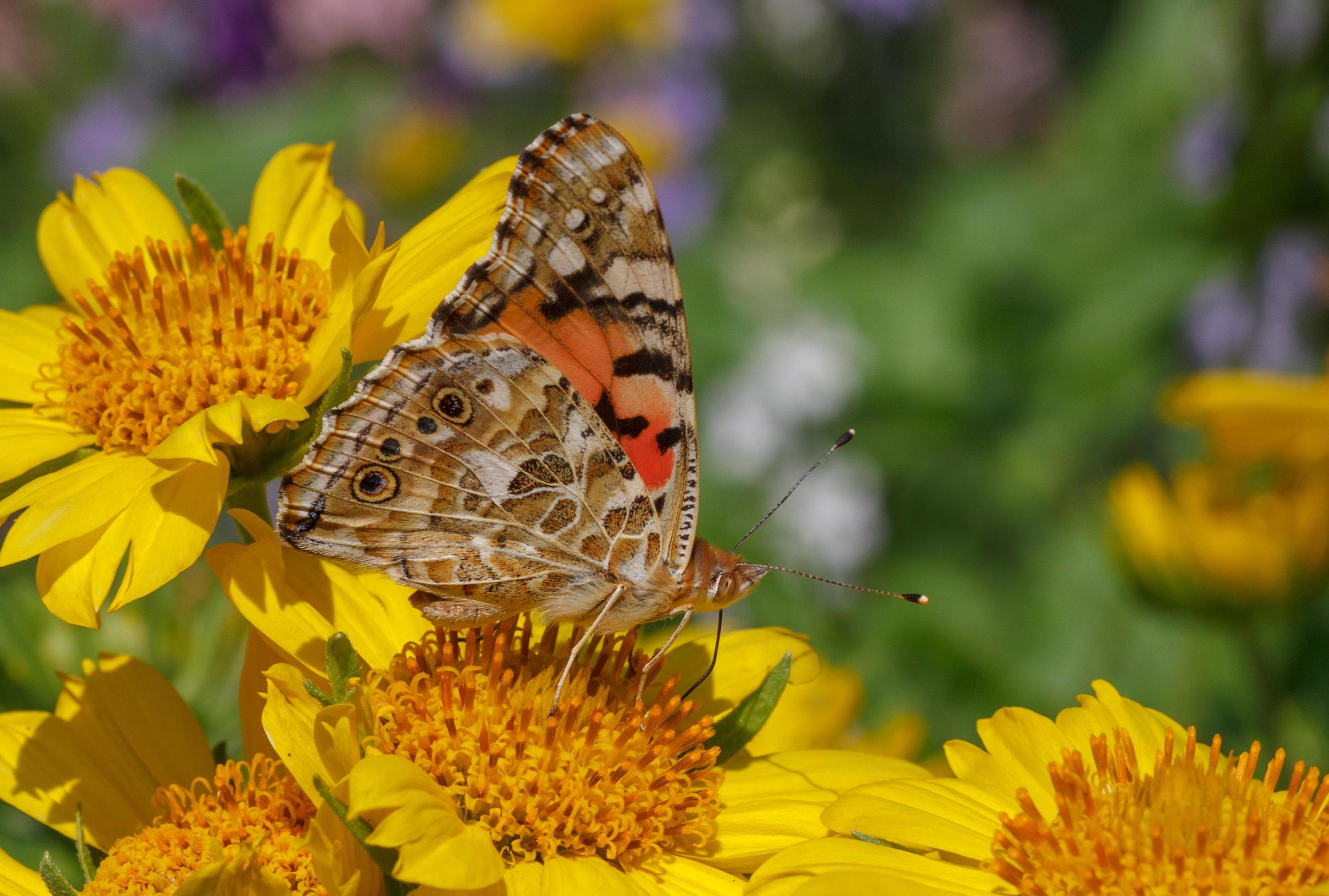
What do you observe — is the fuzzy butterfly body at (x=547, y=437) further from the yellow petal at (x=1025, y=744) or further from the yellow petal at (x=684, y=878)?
the yellow petal at (x=1025, y=744)

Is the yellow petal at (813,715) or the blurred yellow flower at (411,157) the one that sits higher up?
the blurred yellow flower at (411,157)

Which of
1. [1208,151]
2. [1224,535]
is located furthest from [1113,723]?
[1208,151]

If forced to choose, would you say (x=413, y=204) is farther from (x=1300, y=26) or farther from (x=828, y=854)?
(x=828, y=854)

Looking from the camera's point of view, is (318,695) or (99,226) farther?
(99,226)

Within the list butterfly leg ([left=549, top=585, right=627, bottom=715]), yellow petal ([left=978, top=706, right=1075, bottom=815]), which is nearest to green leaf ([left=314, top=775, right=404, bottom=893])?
butterfly leg ([left=549, top=585, right=627, bottom=715])

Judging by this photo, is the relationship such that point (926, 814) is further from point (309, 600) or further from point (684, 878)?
point (309, 600)

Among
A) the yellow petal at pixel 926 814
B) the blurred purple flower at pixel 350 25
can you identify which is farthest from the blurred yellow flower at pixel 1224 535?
the blurred purple flower at pixel 350 25

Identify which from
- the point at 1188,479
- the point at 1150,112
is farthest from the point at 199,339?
the point at 1150,112
